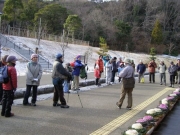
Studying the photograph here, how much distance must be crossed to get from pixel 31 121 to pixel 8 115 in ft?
2.52

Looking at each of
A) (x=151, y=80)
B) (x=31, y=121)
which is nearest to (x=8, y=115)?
(x=31, y=121)


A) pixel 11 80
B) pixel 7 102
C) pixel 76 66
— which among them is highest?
pixel 76 66

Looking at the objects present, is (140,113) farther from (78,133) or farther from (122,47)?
(122,47)

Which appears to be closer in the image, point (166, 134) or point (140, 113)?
point (166, 134)

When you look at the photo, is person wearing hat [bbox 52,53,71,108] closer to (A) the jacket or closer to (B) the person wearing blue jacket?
(A) the jacket

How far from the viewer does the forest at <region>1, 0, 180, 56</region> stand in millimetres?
44969

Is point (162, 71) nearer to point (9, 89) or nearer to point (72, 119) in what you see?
point (72, 119)

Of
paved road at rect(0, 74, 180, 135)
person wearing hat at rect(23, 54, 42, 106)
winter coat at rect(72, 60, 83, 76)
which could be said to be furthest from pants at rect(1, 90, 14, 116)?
winter coat at rect(72, 60, 83, 76)

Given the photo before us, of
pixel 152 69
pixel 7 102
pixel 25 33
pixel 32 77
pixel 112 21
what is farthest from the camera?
pixel 112 21

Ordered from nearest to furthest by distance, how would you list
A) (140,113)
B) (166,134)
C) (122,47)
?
(166,134) → (140,113) → (122,47)

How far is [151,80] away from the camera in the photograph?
21.1 metres

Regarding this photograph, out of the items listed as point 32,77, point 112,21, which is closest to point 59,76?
point 32,77

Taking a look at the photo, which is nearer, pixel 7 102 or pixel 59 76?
→ pixel 7 102

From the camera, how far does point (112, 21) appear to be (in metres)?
62.8
